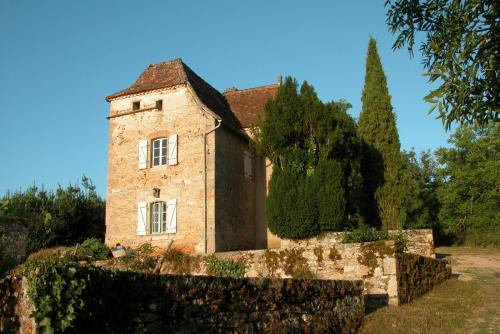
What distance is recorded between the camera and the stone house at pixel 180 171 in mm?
18562

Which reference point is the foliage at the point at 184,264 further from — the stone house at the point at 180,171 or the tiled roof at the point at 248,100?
the tiled roof at the point at 248,100

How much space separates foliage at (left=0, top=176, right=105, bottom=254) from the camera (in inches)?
863

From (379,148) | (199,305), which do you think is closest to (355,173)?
(379,148)

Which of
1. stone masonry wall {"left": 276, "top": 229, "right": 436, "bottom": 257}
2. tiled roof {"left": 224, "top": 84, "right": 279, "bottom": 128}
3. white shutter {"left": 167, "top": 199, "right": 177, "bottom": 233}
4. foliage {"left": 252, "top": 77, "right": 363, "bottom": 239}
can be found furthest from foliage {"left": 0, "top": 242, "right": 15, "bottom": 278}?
tiled roof {"left": 224, "top": 84, "right": 279, "bottom": 128}

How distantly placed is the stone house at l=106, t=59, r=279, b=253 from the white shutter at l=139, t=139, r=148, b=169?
0.04 metres

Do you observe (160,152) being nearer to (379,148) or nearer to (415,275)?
(379,148)

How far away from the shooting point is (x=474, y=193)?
31344 mm

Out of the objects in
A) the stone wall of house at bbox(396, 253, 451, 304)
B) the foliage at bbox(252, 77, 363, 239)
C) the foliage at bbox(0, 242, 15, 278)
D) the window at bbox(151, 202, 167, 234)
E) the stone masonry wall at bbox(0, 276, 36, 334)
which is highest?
the foliage at bbox(252, 77, 363, 239)

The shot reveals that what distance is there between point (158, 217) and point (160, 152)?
9.29 ft

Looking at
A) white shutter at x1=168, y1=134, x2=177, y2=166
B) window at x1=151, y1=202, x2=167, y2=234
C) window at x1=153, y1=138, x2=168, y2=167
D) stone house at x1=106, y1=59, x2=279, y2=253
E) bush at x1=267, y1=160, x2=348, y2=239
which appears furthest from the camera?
window at x1=153, y1=138, x2=168, y2=167

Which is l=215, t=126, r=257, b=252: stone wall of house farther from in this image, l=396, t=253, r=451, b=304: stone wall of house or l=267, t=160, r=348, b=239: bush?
l=396, t=253, r=451, b=304: stone wall of house

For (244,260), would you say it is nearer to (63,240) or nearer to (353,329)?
(353,329)

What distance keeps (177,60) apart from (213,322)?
17.8m

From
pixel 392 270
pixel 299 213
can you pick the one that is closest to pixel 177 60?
pixel 299 213
